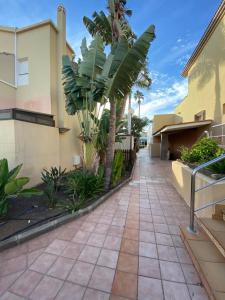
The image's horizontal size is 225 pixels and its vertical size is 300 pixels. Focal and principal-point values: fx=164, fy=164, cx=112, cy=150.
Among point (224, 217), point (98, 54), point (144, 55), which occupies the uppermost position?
point (98, 54)

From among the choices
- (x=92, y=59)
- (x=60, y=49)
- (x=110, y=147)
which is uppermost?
(x=60, y=49)

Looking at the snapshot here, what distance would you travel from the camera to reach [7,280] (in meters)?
2.24

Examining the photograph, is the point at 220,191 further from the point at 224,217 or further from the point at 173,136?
the point at 173,136

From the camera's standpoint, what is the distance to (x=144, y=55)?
4.82 m

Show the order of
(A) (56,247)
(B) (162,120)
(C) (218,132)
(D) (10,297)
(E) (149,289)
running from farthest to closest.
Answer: (B) (162,120) → (C) (218,132) → (A) (56,247) → (E) (149,289) → (D) (10,297)

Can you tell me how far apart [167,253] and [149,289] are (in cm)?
85

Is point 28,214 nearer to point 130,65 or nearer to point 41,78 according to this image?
point 130,65

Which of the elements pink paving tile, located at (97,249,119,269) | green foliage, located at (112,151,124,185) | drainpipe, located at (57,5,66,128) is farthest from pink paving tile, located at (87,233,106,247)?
drainpipe, located at (57,5,66,128)

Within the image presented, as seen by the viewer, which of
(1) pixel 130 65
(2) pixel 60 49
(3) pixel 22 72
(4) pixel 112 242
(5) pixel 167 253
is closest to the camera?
(5) pixel 167 253

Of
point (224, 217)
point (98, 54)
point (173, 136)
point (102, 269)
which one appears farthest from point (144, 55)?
point (173, 136)

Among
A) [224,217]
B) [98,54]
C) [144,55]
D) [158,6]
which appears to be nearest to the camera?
[224,217]

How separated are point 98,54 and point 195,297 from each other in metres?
6.47

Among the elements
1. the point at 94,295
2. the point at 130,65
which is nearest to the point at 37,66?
the point at 130,65

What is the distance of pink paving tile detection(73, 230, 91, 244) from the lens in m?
3.12
